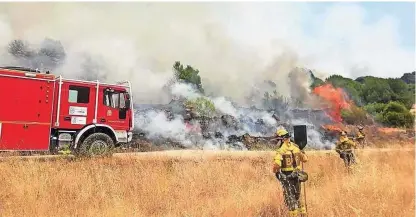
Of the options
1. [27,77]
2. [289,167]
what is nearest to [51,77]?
[27,77]

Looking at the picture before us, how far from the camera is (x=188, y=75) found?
78.2 ft

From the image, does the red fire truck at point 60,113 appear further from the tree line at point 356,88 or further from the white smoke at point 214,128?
the tree line at point 356,88

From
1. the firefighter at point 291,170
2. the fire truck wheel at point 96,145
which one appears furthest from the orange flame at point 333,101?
the firefighter at point 291,170

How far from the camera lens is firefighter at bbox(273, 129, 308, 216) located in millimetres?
5473

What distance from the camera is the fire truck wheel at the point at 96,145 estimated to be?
10641 mm

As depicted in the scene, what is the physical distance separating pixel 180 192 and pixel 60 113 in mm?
5450

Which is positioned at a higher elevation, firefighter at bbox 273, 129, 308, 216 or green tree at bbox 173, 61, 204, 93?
green tree at bbox 173, 61, 204, 93

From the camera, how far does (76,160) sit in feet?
33.3

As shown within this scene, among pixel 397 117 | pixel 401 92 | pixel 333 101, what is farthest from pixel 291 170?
pixel 401 92

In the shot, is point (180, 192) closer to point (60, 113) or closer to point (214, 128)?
point (60, 113)

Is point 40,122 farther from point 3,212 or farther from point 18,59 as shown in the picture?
point 18,59

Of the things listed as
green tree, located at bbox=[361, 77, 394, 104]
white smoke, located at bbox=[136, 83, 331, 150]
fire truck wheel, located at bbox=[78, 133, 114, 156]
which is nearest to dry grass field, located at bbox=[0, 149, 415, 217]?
fire truck wheel, located at bbox=[78, 133, 114, 156]

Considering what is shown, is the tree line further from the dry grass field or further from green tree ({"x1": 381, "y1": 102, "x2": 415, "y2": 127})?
the dry grass field

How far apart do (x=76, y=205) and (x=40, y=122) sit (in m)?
5.08
